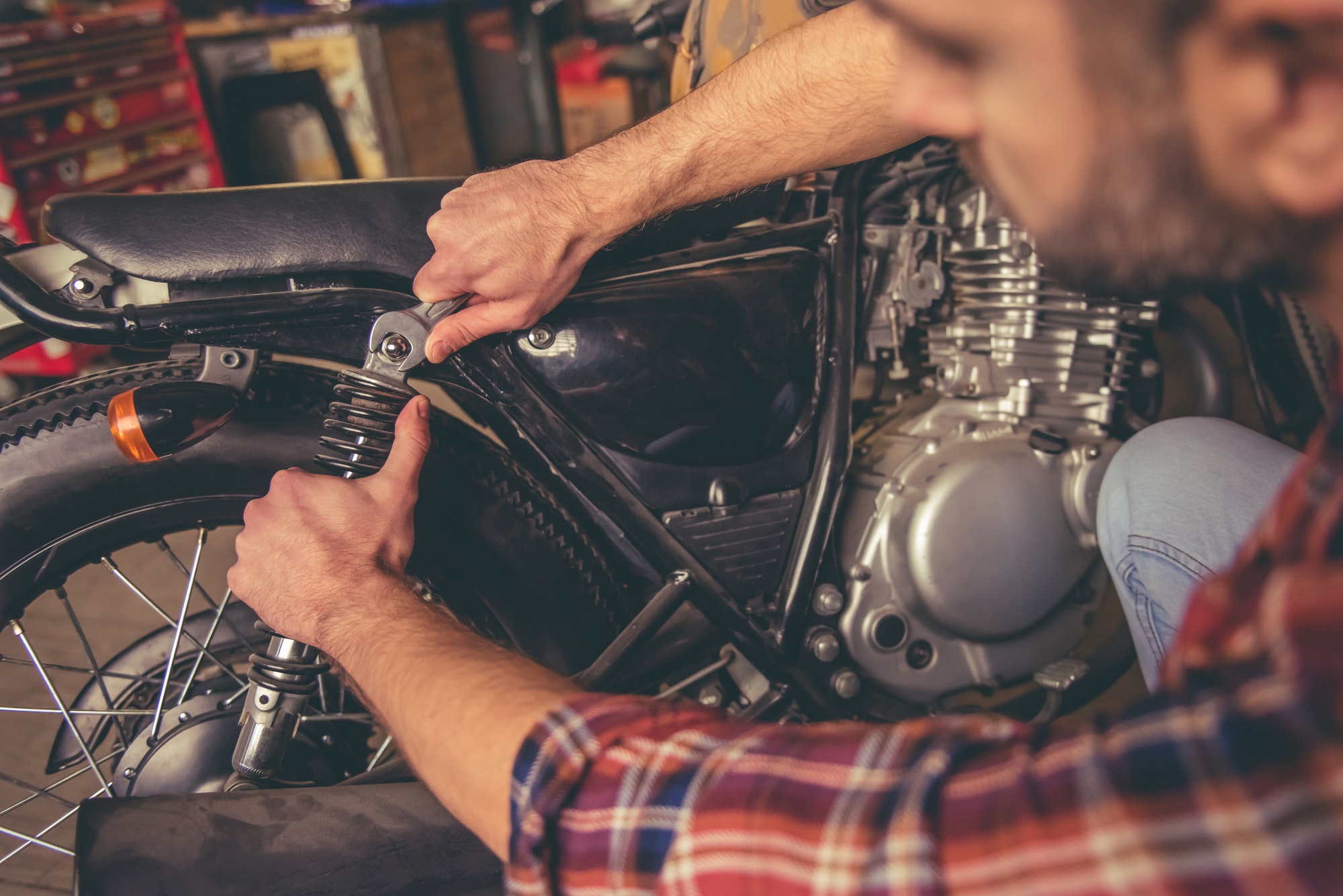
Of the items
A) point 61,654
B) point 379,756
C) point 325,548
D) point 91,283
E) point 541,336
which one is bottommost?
point 61,654

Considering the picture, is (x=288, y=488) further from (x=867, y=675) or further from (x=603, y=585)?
(x=867, y=675)

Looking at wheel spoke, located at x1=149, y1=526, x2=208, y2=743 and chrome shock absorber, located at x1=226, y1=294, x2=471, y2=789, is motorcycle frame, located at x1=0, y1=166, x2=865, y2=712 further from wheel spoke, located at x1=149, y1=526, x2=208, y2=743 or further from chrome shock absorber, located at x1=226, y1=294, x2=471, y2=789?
wheel spoke, located at x1=149, y1=526, x2=208, y2=743

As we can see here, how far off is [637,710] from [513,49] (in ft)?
13.2

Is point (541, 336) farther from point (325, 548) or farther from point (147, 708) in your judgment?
point (147, 708)

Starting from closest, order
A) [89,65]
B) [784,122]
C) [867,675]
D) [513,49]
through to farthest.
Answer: [784,122] → [867,675] → [89,65] → [513,49]

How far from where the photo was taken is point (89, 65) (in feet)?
8.95

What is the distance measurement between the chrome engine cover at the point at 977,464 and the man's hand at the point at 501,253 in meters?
0.43

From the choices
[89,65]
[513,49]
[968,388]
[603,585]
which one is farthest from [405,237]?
→ [513,49]

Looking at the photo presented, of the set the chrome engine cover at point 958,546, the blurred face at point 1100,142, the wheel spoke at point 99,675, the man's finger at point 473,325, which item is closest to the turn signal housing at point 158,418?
the man's finger at point 473,325

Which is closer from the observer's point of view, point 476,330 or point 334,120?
point 476,330

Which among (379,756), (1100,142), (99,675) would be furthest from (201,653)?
(1100,142)

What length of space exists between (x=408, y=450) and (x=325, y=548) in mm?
115

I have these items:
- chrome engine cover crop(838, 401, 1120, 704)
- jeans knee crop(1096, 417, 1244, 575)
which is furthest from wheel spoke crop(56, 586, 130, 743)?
jeans knee crop(1096, 417, 1244, 575)

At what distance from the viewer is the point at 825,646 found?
104 cm
